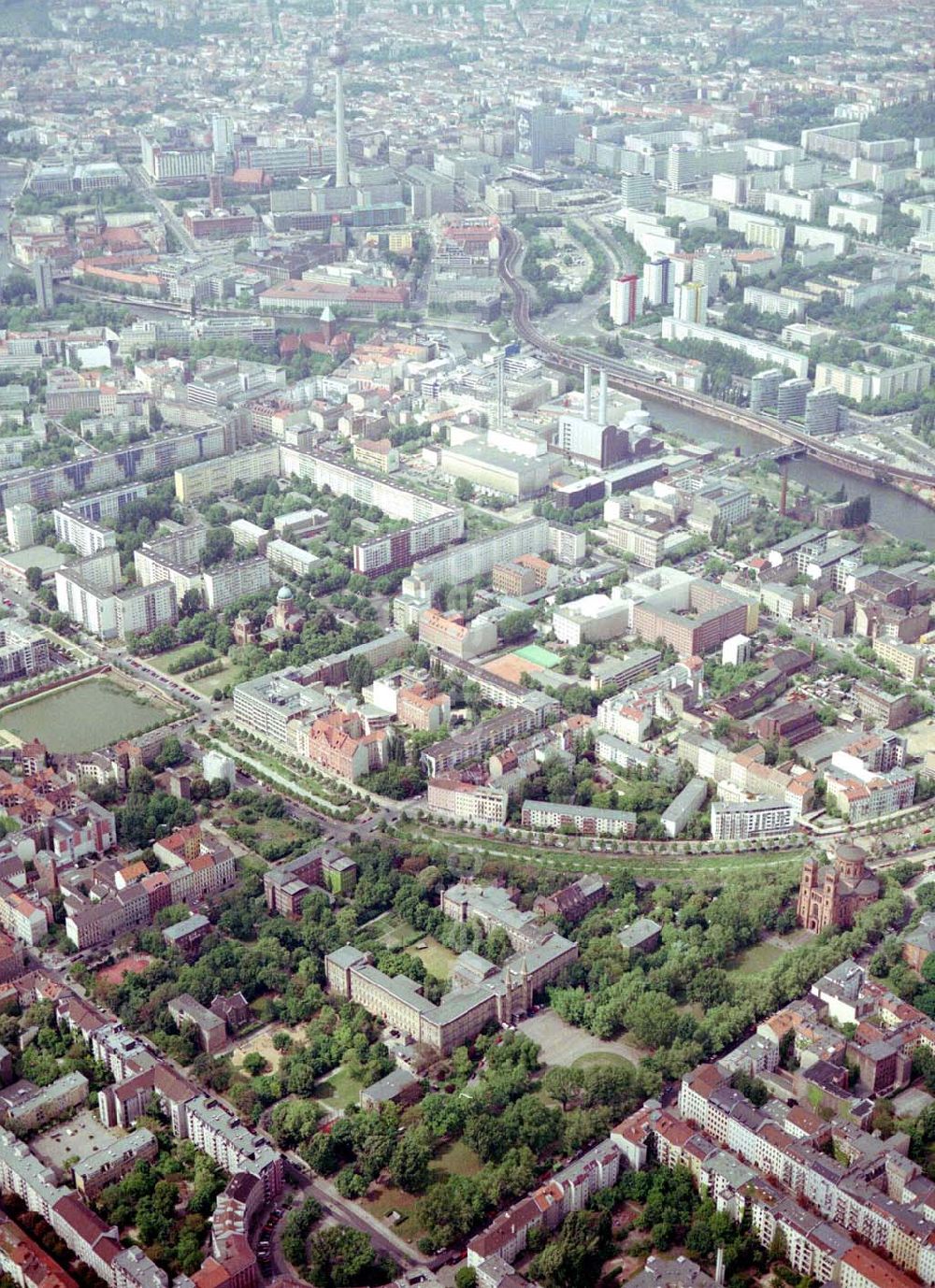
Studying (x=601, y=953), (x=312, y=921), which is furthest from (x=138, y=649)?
(x=601, y=953)

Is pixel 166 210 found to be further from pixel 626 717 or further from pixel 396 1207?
pixel 396 1207

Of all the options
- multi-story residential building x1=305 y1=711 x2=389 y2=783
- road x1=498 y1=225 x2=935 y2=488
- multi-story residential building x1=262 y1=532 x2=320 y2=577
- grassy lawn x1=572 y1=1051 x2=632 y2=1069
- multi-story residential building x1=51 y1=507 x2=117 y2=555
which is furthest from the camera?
road x1=498 y1=225 x2=935 y2=488

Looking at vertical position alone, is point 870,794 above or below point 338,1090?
above

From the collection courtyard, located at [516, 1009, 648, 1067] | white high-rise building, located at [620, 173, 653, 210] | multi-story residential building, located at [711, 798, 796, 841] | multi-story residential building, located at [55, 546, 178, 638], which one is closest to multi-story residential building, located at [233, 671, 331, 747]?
multi-story residential building, located at [55, 546, 178, 638]

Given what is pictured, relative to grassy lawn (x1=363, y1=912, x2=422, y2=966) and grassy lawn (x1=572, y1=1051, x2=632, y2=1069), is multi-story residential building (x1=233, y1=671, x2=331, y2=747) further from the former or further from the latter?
grassy lawn (x1=572, y1=1051, x2=632, y2=1069)

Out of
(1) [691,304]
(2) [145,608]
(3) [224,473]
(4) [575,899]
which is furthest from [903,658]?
(1) [691,304]

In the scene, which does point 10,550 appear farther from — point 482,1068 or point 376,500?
point 482,1068
